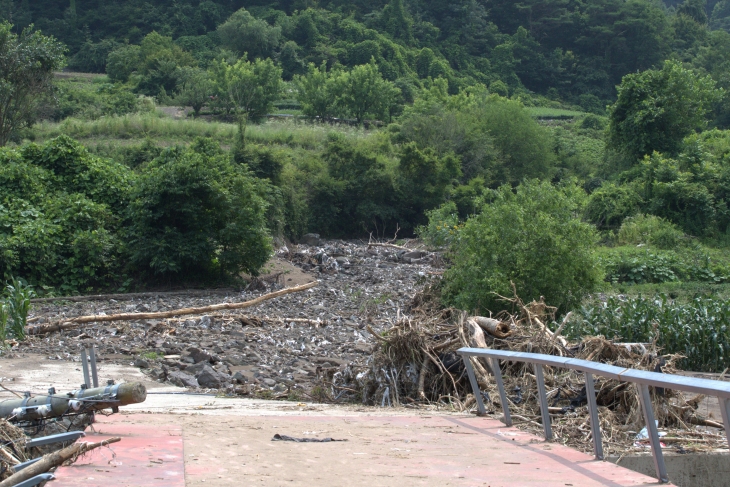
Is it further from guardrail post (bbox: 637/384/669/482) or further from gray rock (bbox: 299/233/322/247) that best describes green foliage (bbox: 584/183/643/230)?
guardrail post (bbox: 637/384/669/482)

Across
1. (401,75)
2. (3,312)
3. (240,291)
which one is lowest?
(240,291)

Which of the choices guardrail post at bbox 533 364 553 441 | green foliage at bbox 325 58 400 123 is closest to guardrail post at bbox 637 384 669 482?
guardrail post at bbox 533 364 553 441

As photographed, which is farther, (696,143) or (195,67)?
(195,67)

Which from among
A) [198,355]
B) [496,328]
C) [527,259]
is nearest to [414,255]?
[527,259]

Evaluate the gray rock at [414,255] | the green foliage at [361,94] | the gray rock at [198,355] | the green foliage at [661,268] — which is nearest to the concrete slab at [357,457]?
the gray rock at [198,355]

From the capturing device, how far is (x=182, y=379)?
10688 millimetres

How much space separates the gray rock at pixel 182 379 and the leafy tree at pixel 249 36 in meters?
69.3

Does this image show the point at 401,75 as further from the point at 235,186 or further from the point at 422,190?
the point at 235,186

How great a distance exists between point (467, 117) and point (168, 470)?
46.7m

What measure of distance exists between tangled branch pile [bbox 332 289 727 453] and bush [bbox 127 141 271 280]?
14131mm

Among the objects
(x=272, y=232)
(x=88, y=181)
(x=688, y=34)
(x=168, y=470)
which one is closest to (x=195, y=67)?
(x=272, y=232)

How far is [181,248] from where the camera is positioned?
75.9 feet

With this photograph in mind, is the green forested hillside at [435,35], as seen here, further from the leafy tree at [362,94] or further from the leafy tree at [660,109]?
the leafy tree at [660,109]

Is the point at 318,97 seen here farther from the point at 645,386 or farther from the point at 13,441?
the point at 645,386
